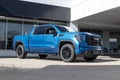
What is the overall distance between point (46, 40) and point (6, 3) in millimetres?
8288

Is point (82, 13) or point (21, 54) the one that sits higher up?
point (82, 13)

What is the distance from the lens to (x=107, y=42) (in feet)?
113

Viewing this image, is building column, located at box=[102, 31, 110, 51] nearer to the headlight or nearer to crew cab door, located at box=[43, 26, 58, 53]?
crew cab door, located at box=[43, 26, 58, 53]

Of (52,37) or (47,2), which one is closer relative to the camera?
(52,37)

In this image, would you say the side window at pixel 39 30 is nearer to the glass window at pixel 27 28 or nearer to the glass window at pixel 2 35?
the glass window at pixel 2 35

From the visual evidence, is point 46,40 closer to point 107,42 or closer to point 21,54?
point 21,54

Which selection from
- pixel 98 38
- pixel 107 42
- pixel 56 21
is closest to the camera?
pixel 98 38

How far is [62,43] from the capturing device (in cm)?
1462

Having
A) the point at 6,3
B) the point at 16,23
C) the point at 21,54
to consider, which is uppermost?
the point at 6,3

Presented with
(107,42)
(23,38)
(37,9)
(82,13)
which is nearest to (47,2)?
(37,9)

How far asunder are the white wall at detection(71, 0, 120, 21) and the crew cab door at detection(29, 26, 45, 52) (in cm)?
638

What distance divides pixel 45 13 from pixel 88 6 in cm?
367

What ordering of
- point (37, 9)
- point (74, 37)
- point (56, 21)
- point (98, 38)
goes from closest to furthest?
point (74, 37) < point (98, 38) < point (37, 9) < point (56, 21)

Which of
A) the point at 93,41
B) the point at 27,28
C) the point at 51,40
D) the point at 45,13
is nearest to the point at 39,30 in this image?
the point at 51,40
